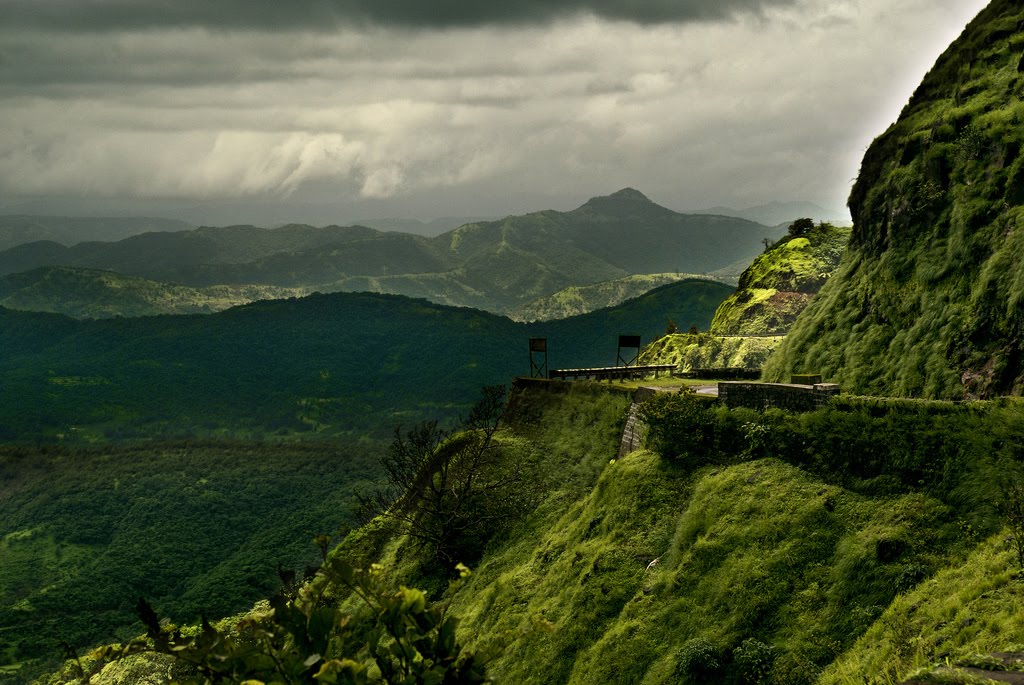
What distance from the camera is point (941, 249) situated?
141 ft

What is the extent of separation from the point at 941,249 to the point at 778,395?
1696cm

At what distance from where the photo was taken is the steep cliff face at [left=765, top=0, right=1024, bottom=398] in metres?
36.3

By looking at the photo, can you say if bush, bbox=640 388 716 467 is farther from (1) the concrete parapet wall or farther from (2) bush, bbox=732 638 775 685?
(2) bush, bbox=732 638 775 685

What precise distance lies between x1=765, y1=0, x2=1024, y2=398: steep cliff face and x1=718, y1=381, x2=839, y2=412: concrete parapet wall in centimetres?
825

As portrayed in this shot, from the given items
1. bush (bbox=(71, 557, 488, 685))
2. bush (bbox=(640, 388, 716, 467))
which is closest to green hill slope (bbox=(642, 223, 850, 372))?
bush (bbox=(640, 388, 716, 467))

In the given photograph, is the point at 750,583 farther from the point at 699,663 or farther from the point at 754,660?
the point at 699,663

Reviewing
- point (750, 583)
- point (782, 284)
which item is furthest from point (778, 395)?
point (782, 284)

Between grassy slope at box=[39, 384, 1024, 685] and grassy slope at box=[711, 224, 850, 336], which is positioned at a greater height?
grassy slope at box=[711, 224, 850, 336]

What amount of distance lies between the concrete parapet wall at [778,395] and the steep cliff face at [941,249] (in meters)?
8.25

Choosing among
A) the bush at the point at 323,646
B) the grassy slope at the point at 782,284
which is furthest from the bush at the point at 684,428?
the grassy slope at the point at 782,284

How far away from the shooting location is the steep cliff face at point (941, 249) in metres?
36.3

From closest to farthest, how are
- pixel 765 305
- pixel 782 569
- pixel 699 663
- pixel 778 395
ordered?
pixel 699 663
pixel 782 569
pixel 778 395
pixel 765 305

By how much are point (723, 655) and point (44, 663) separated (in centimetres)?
15244

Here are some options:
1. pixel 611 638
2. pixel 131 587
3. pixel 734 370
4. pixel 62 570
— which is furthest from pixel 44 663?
pixel 611 638
